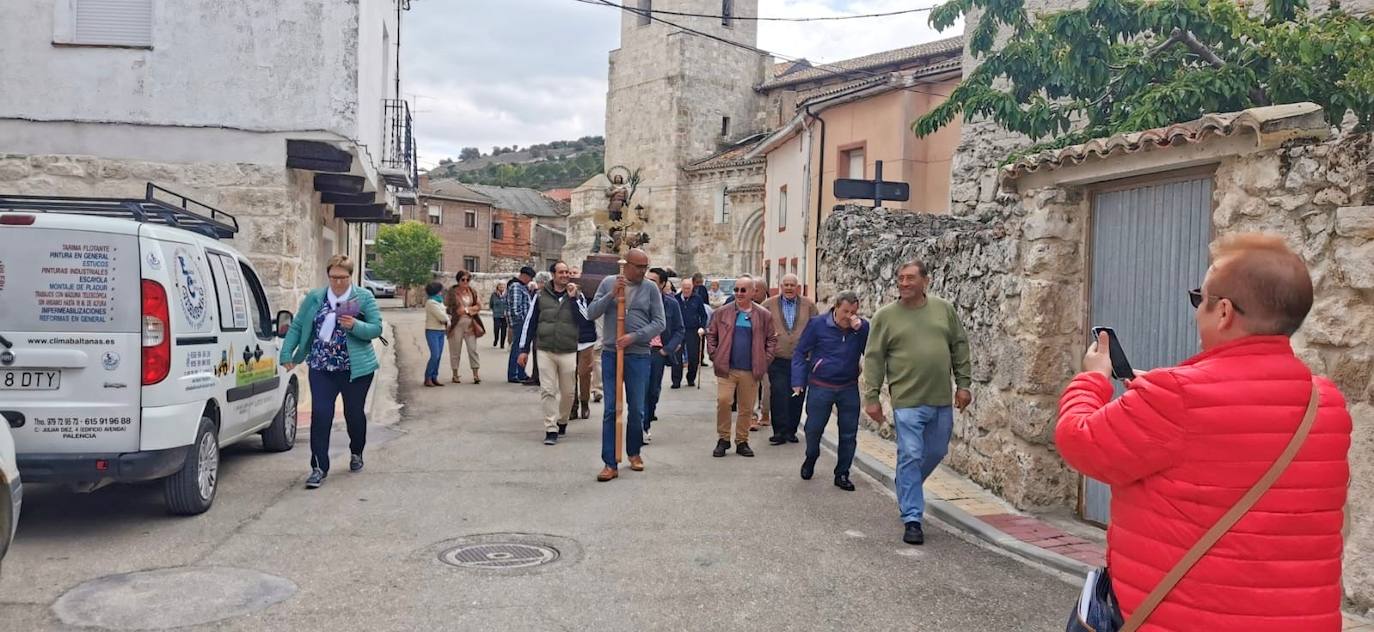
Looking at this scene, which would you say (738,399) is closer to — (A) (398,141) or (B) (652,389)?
(B) (652,389)

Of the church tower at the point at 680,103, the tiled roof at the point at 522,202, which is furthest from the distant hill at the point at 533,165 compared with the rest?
the church tower at the point at 680,103

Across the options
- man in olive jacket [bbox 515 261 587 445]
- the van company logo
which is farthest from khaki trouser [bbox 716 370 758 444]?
the van company logo

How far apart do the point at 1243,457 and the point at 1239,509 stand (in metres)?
0.11

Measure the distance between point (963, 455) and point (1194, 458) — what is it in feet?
19.3

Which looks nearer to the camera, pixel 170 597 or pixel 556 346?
pixel 170 597

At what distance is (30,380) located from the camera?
551cm

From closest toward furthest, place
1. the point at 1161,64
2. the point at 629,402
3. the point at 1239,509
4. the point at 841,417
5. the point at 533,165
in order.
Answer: the point at 1239,509 → the point at 841,417 → the point at 629,402 → the point at 1161,64 → the point at 533,165

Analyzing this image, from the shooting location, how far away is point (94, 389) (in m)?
5.52

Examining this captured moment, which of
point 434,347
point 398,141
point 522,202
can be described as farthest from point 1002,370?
point 522,202

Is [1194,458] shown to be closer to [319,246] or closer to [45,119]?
[45,119]

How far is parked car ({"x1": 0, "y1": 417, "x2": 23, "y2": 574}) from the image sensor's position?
427 centimetres

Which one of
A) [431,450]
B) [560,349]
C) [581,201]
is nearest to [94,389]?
[431,450]

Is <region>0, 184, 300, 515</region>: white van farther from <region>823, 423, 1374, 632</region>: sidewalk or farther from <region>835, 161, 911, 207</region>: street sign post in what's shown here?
<region>835, 161, 911, 207</region>: street sign post

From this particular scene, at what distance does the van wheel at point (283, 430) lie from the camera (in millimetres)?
8352
